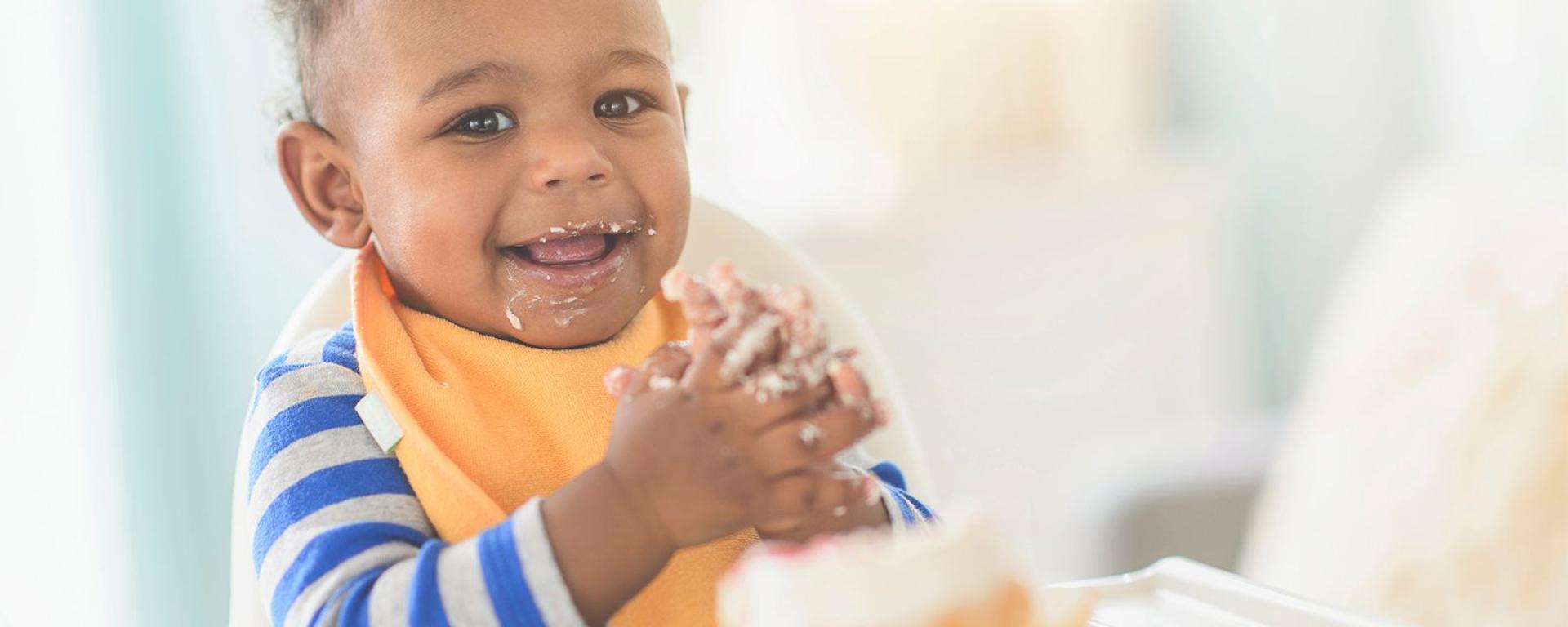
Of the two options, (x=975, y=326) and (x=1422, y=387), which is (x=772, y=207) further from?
(x=1422, y=387)

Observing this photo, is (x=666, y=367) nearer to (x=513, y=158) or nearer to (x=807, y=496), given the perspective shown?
(x=807, y=496)

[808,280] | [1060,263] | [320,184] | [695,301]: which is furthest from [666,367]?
[1060,263]

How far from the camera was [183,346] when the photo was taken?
1.69 m

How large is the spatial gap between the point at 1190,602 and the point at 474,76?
531mm

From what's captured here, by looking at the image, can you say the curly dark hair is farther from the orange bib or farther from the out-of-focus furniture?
the out-of-focus furniture

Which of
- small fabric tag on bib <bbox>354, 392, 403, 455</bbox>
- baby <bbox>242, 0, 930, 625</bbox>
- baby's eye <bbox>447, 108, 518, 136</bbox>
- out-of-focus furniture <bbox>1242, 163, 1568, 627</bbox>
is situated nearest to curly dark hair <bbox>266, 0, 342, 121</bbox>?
baby <bbox>242, 0, 930, 625</bbox>

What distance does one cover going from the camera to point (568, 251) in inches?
33.5

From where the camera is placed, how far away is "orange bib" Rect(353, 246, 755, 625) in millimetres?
814

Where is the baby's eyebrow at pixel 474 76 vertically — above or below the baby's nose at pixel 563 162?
above

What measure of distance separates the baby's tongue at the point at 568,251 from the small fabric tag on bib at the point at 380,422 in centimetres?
12

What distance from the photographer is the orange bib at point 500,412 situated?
0.81 metres

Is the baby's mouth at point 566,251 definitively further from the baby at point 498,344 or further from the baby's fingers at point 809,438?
the baby's fingers at point 809,438

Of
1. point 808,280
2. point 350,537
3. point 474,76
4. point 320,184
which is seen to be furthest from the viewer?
point 808,280

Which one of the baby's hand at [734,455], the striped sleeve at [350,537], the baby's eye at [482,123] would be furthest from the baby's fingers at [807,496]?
the baby's eye at [482,123]
